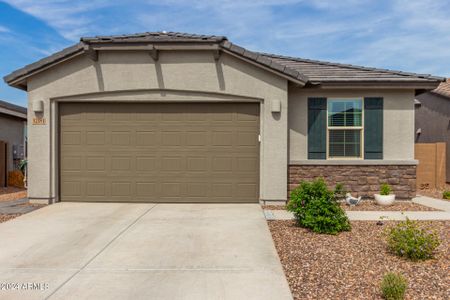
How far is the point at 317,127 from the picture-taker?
31.6 feet

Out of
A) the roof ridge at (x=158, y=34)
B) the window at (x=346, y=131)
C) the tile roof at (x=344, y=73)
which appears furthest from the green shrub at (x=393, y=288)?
the roof ridge at (x=158, y=34)

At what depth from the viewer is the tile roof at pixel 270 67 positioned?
8602 mm

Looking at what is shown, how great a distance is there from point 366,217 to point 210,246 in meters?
4.16

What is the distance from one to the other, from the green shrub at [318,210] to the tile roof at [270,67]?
11.2ft

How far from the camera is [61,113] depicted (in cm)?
931

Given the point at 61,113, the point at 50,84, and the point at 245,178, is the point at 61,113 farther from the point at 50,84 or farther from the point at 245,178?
the point at 245,178

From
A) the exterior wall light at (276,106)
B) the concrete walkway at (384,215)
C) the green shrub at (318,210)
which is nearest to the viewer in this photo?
the green shrub at (318,210)

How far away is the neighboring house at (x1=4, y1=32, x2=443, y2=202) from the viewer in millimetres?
8969

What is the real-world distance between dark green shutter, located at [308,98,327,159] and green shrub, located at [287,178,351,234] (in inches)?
124

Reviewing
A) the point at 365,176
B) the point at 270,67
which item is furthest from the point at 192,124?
the point at 365,176

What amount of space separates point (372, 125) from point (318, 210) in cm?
458

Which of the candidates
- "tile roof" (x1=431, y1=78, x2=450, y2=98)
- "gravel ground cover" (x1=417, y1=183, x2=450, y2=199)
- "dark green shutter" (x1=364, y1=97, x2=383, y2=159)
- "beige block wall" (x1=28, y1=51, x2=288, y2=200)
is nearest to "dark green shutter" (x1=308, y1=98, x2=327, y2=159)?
"beige block wall" (x1=28, y1=51, x2=288, y2=200)

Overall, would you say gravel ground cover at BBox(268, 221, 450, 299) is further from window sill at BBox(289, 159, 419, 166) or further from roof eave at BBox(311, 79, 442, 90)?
roof eave at BBox(311, 79, 442, 90)

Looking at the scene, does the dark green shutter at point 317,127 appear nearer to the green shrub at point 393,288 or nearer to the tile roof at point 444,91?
the green shrub at point 393,288
